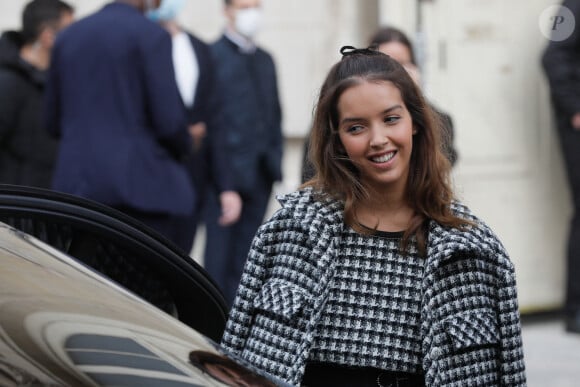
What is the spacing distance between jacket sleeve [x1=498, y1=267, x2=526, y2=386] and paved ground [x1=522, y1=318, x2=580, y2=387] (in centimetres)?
388

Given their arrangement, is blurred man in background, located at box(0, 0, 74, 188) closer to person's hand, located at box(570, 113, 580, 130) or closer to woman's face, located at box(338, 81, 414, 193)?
person's hand, located at box(570, 113, 580, 130)

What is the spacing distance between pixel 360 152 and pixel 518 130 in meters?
5.41

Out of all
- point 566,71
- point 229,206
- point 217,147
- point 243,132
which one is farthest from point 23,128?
point 566,71

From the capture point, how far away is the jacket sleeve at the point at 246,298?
2.97 metres

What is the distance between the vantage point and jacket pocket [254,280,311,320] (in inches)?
113

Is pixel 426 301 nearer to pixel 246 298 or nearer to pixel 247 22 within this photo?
pixel 246 298

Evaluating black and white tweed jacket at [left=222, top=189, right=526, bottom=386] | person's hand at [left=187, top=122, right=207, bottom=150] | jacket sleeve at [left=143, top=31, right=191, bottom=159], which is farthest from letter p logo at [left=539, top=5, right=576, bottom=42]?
black and white tweed jacket at [left=222, top=189, right=526, bottom=386]

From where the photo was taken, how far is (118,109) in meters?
5.43

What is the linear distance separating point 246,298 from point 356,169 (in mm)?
373

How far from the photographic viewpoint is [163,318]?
2441 mm

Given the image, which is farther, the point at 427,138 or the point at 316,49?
the point at 316,49

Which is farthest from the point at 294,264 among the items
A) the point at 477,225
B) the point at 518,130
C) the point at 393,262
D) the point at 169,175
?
the point at 518,130

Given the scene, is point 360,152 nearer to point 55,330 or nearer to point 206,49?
point 55,330

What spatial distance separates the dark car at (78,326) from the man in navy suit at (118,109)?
233 cm
